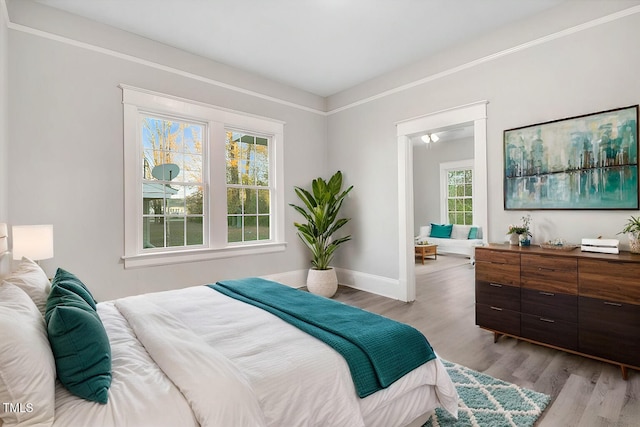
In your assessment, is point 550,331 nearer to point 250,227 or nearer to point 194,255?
point 250,227

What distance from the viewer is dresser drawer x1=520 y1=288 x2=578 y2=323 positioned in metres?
2.56

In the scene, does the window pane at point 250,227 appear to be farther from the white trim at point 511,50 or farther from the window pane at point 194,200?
the white trim at point 511,50

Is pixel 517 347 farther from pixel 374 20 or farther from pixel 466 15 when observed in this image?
pixel 374 20

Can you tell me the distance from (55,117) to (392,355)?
361cm

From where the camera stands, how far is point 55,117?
303 cm

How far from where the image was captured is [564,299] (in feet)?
8.53

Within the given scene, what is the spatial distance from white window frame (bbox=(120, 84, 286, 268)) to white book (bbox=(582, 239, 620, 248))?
3.54 m

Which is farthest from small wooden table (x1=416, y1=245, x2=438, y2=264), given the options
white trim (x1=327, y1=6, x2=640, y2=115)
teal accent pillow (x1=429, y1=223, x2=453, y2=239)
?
white trim (x1=327, y1=6, x2=640, y2=115)

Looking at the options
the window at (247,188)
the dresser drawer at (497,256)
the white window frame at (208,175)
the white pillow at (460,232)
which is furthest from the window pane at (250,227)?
the white pillow at (460,232)

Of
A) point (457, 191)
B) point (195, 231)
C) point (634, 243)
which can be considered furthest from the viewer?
point (457, 191)

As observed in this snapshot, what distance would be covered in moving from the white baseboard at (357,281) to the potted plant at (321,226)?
1.28 feet

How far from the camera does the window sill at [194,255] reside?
11.5 feet

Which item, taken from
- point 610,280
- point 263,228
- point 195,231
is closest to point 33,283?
point 195,231

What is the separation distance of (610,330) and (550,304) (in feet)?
1.29
